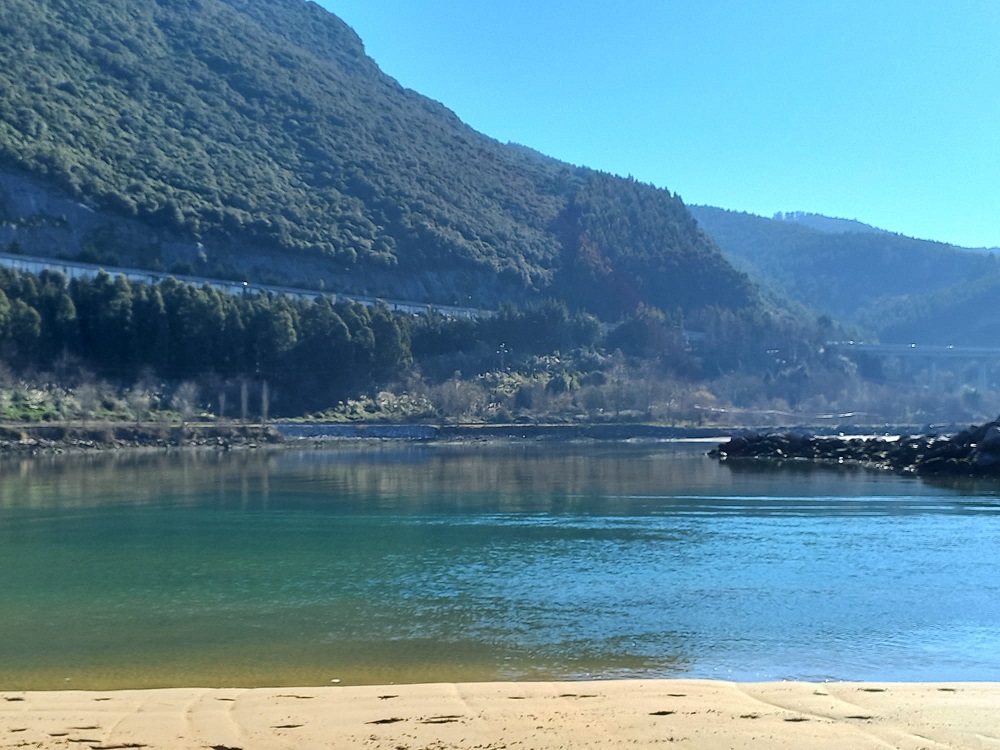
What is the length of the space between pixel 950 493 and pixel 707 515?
37.1 feet

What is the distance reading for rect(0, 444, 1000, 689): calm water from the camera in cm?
1303

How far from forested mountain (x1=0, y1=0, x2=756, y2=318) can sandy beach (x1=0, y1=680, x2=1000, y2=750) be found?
270 feet

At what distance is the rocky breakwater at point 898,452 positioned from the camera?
42.5 meters

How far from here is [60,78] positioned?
4336 inches

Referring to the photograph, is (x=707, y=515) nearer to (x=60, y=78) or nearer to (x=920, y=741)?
(x=920, y=741)

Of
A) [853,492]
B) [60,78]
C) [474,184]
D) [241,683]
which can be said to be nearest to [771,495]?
[853,492]

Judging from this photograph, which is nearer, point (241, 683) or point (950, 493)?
point (241, 683)

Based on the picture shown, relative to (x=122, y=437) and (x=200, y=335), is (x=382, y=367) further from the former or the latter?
(x=122, y=437)

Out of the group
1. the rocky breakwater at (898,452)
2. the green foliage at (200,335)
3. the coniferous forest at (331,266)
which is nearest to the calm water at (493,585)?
the rocky breakwater at (898,452)

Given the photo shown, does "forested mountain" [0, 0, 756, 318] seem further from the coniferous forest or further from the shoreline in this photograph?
the shoreline

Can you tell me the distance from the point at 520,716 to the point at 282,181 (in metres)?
122

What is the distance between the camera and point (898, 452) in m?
48.7

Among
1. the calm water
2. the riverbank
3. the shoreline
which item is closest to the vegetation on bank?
the riverbank

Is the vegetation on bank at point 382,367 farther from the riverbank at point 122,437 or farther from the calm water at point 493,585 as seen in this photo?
the calm water at point 493,585
